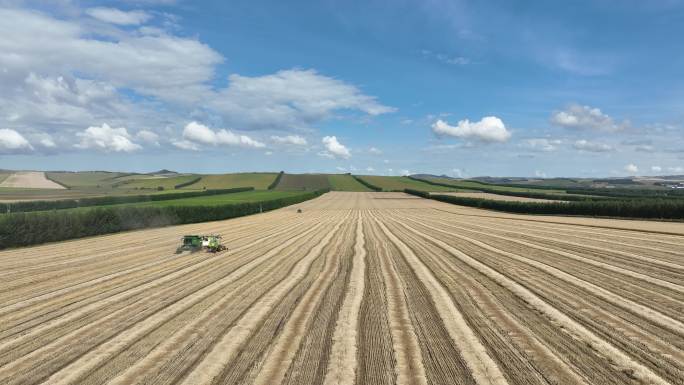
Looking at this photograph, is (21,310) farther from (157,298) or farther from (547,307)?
(547,307)

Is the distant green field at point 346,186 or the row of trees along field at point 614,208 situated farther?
the distant green field at point 346,186

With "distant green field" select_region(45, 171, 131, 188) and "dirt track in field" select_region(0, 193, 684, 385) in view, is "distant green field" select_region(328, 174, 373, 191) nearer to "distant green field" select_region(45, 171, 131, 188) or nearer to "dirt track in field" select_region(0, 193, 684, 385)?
"distant green field" select_region(45, 171, 131, 188)

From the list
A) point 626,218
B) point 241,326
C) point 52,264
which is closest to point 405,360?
point 241,326

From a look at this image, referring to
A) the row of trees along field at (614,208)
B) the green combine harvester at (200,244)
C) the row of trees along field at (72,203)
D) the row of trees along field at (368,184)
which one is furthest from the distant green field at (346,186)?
the green combine harvester at (200,244)

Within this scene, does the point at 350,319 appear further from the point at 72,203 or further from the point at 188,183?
the point at 188,183

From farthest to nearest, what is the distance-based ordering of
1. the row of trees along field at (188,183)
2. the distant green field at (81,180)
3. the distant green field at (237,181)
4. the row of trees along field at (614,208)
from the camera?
1. the distant green field at (237,181)
2. the row of trees along field at (188,183)
3. the distant green field at (81,180)
4. the row of trees along field at (614,208)

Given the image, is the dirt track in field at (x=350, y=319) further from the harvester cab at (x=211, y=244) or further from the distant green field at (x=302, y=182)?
the distant green field at (x=302, y=182)

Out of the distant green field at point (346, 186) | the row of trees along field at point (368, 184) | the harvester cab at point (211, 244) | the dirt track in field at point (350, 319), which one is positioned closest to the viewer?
the dirt track in field at point (350, 319)
